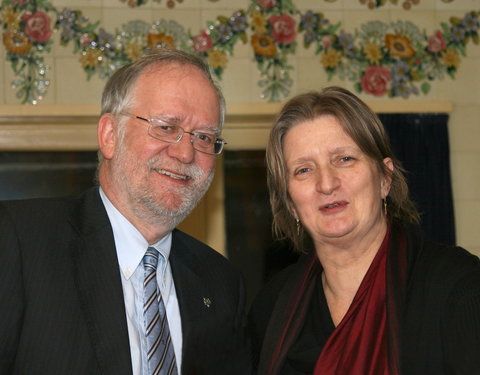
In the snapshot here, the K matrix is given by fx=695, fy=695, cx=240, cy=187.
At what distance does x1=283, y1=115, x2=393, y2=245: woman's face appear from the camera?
5.89ft

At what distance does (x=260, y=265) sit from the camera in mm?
3354

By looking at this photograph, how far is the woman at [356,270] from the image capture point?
1.63 metres

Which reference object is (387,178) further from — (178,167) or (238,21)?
(238,21)

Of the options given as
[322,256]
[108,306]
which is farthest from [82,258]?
[322,256]

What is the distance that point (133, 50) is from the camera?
127 inches

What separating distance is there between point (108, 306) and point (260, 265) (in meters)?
1.80

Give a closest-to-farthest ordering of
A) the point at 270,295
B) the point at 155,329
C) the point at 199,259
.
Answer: the point at 155,329 < the point at 199,259 < the point at 270,295

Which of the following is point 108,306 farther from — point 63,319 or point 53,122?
point 53,122

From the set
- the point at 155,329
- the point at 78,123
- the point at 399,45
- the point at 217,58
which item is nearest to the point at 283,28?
the point at 217,58

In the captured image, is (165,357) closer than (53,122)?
Yes

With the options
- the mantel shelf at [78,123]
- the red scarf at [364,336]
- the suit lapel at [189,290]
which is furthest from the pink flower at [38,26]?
the red scarf at [364,336]

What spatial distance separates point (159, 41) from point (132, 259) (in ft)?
5.66

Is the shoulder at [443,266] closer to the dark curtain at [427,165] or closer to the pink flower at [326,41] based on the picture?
the dark curtain at [427,165]

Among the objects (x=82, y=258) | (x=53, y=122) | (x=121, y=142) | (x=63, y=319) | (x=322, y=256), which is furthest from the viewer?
(x=53, y=122)
